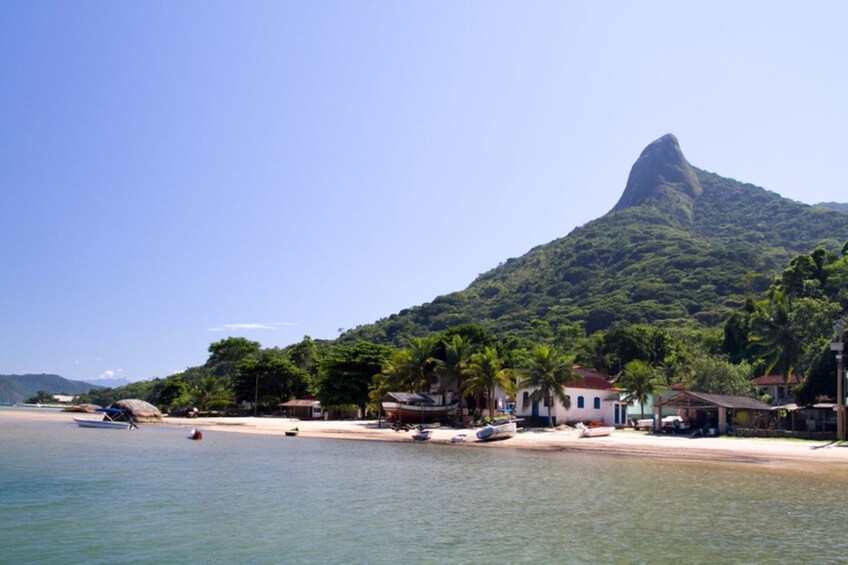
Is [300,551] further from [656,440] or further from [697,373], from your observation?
[697,373]

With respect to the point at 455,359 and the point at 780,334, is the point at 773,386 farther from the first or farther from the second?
the point at 455,359

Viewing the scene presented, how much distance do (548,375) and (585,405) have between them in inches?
266

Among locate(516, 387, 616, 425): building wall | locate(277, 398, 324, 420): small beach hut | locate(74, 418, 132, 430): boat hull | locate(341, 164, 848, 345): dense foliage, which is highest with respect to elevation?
locate(341, 164, 848, 345): dense foliage

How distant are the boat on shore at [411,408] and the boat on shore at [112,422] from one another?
85.6 feet

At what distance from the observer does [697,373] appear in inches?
2275

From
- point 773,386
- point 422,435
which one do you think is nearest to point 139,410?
point 422,435

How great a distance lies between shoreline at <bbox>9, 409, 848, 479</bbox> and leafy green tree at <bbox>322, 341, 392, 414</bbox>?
849 centimetres

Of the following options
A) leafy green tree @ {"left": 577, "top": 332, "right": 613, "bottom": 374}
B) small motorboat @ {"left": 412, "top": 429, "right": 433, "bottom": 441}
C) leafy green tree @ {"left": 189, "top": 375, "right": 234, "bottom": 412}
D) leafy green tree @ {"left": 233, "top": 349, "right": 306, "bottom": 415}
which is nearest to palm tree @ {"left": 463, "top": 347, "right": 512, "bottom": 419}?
small motorboat @ {"left": 412, "top": 429, "right": 433, "bottom": 441}

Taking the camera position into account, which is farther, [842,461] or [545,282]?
[545,282]

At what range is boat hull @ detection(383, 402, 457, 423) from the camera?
2238 inches

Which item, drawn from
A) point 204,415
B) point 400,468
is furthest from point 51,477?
point 204,415

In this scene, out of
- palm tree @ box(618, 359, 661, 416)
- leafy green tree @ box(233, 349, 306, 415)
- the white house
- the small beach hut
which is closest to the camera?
palm tree @ box(618, 359, 661, 416)

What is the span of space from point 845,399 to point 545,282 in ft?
463

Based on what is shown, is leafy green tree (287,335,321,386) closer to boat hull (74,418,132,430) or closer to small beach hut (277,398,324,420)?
small beach hut (277,398,324,420)
